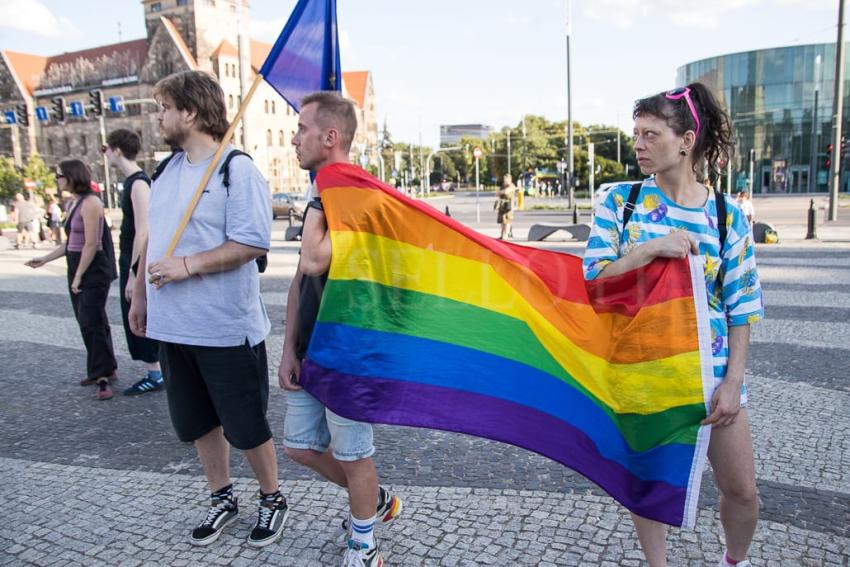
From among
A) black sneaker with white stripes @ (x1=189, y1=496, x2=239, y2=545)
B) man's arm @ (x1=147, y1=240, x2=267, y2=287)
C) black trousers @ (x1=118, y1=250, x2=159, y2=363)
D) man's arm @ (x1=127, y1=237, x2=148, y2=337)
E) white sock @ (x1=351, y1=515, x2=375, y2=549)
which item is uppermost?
man's arm @ (x1=147, y1=240, x2=267, y2=287)

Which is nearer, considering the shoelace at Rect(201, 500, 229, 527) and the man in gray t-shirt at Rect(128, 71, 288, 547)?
the man in gray t-shirt at Rect(128, 71, 288, 547)

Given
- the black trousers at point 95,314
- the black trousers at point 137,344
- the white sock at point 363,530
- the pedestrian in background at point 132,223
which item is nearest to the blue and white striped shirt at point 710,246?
the white sock at point 363,530

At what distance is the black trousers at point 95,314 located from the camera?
18.5ft

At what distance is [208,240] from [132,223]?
2.20 metres

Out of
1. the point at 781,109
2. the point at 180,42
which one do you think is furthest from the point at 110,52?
the point at 781,109

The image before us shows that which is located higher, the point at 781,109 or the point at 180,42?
the point at 180,42

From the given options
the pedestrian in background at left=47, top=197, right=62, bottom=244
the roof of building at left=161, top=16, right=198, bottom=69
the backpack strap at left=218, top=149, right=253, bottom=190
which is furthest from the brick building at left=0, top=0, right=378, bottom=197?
the backpack strap at left=218, top=149, right=253, bottom=190

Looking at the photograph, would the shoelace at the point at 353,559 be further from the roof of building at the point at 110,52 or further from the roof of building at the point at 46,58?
the roof of building at the point at 46,58

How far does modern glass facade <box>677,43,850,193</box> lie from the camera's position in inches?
2162

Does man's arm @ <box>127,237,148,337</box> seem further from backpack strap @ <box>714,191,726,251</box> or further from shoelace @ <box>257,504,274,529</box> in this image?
backpack strap @ <box>714,191,726,251</box>

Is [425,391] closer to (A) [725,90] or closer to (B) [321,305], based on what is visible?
(B) [321,305]

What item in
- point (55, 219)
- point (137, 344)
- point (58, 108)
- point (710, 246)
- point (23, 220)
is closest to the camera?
point (710, 246)

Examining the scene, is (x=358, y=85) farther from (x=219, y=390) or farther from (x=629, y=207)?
(x=629, y=207)

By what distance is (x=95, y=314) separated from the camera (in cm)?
565
